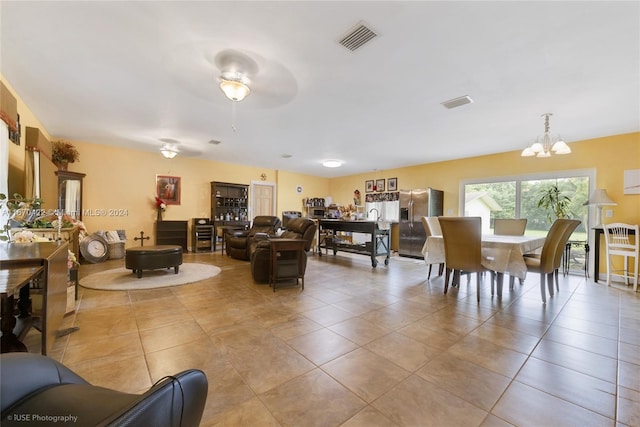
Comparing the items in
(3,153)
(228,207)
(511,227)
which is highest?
(3,153)

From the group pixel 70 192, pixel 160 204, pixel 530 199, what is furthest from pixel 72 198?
pixel 530 199

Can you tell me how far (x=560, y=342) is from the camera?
85.5 inches

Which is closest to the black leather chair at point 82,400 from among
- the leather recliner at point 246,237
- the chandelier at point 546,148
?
the chandelier at point 546,148

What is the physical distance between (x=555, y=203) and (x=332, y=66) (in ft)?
17.1

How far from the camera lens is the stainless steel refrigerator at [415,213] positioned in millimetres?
6507

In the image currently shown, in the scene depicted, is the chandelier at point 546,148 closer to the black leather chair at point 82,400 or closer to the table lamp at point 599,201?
the table lamp at point 599,201

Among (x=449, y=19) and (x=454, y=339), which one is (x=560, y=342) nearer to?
(x=454, y=339)

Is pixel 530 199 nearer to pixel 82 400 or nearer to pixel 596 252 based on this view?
pixel 596 252

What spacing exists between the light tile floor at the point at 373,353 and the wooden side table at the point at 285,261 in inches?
15.4

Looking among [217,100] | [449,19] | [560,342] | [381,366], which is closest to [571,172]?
[560,342]

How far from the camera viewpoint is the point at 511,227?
4.52 metres

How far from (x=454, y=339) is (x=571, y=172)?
15.9 feet

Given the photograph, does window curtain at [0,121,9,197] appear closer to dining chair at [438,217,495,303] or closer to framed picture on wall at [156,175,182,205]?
framed picture on wall at [156,175,182,205]

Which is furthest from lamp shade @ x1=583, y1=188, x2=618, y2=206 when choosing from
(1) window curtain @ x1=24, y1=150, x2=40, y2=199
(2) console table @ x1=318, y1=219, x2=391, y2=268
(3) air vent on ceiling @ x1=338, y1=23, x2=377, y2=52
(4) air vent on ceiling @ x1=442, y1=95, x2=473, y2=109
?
(1) window curtain @ x1=24, y1=150, x2=40, y2=199
